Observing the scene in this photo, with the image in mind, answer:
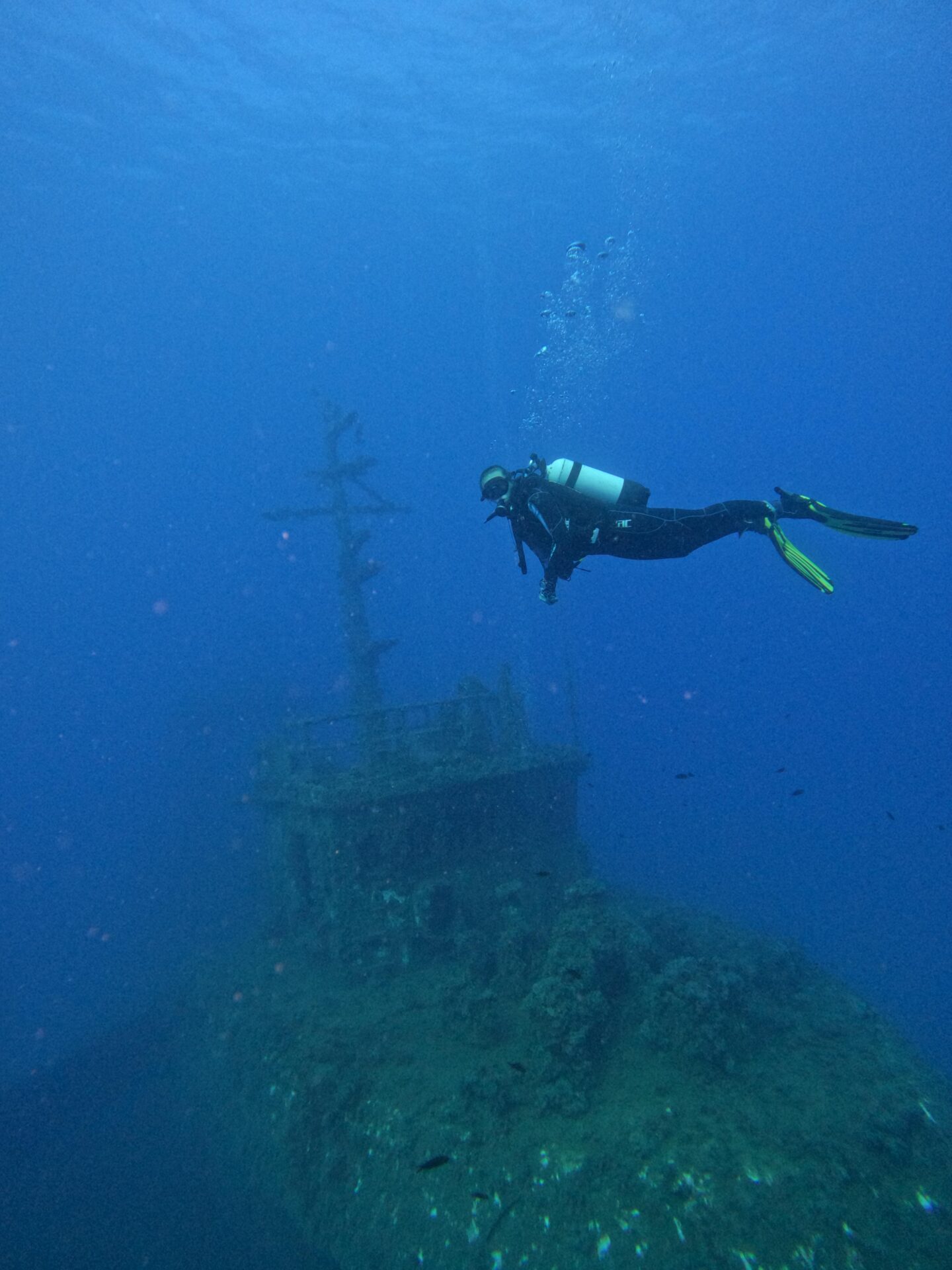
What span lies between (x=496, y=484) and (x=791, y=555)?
3.22 metres

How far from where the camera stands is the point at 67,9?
29.5 m

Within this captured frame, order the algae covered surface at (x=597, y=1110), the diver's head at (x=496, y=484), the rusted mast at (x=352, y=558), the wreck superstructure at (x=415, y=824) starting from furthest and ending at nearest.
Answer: the rusted mast at (x=352, y=558) < the wreck superstructure at (x=415, y=824) < the diver's head at (x=496, y=484) < the algae covered surface at (x=597, y=1110)

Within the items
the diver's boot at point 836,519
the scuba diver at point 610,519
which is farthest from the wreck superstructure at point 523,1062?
the diver's boot at point 836,519

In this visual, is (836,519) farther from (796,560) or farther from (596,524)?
(596,524)

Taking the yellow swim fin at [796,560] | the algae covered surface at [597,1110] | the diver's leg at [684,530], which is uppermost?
the diver's leg at [684,530]

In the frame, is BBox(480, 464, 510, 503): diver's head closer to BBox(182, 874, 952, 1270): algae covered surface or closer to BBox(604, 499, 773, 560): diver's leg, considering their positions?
BBox(604, 499, 773, 560): diver's leg

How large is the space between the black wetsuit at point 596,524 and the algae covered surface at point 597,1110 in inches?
177

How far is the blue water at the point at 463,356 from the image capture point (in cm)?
2753

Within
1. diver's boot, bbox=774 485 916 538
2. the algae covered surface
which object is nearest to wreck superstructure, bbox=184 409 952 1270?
the algae covered surface

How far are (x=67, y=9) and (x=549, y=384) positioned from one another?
7114 inches

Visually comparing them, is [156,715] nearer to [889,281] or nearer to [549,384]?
[889,281]

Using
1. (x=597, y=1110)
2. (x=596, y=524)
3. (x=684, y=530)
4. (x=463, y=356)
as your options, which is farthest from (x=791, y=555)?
(x=463, y=356)

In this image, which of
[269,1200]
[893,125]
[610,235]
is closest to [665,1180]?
[269,1200]

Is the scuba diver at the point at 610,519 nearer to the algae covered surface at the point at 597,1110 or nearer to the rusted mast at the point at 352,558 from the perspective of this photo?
the algae covered surface at the point at 597,1110
